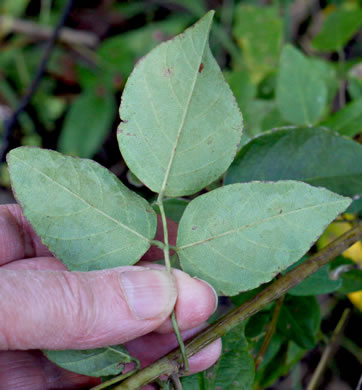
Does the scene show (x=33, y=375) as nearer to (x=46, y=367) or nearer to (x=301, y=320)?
(x=46, y=367)

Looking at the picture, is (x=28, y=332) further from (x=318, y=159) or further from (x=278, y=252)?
(x=318, y=159)

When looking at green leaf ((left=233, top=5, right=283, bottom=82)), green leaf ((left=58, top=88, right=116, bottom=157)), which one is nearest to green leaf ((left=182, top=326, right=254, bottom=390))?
green leaf ((left=233, top=5, right=283, bottom=82))

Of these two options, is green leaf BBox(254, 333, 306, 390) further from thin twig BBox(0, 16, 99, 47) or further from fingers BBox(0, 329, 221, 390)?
thin twig BBox(0, 16, 99, 47)

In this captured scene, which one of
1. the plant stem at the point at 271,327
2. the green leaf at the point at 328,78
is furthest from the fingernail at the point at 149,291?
the green leaf at the point at 328,78

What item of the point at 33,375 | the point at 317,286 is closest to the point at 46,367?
the point at 33,375

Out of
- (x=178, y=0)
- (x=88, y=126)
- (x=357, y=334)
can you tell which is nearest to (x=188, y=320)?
(x=357, y=334)
